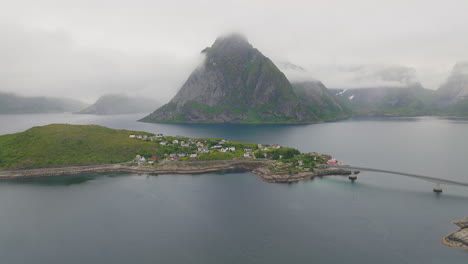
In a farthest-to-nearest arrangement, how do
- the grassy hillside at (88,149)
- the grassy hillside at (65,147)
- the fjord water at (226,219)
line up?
the grassy hillside at (88,149), the grassy hillside at (65,147), the fjord water at (226,219)

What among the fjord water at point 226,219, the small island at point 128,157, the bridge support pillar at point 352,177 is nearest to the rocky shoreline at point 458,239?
the fjord water at point 226,219

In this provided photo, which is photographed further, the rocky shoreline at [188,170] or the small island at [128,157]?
the small island at [128,157]

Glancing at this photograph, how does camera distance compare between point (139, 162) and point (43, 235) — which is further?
point (139, 162)

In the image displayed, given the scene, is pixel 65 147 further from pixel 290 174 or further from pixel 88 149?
pixel 290 174

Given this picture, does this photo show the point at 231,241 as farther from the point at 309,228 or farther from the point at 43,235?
the point at 43,235

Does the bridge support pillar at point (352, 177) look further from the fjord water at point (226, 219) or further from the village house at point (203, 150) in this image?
the village house at point (203, 150)

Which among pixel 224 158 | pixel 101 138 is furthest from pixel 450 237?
pixel 101 138

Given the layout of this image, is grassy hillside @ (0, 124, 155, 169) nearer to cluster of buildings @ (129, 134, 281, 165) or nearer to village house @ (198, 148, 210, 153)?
cluster of buildings @ (129, 134, 281, 165)
